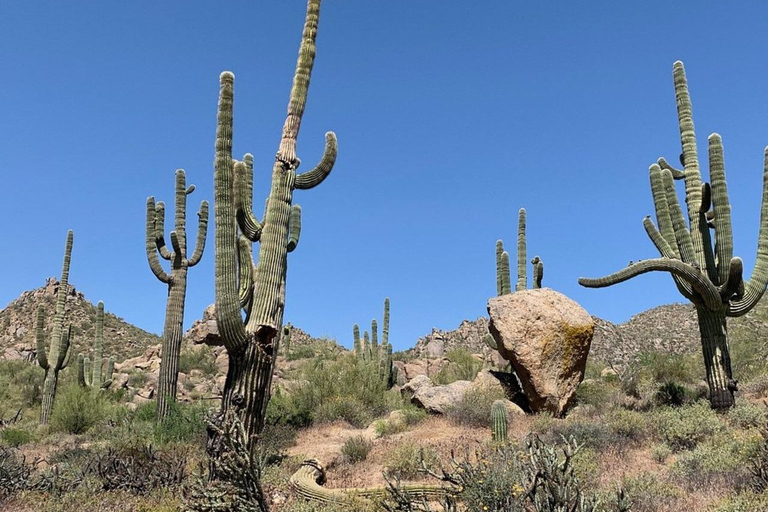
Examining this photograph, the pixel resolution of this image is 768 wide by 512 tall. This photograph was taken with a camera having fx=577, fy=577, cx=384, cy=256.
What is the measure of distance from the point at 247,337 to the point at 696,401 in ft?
32.6

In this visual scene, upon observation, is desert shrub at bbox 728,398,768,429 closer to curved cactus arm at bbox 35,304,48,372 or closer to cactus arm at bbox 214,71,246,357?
cactus arm at bbox 214,71,246,357

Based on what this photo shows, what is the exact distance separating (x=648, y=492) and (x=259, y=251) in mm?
5875

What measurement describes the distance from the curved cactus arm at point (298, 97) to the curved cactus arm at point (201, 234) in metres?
6.15

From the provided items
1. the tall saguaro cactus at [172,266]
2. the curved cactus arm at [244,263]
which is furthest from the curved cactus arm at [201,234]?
the curved cactus arm at [244,263]

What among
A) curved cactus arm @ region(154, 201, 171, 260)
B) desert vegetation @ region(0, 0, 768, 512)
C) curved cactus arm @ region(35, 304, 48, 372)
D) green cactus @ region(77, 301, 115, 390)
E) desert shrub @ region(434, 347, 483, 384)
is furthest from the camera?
desert shrub @ region(434, 347, 483, 384)

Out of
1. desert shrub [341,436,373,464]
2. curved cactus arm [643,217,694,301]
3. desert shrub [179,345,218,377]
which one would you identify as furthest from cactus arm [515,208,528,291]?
desert shrub [179,345,218,377]

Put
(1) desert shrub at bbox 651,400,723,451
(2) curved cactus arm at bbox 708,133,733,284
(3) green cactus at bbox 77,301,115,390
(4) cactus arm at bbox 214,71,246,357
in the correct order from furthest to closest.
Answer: (3) green cactus at bbox 77,301,115,390
(2) curved cactus arm at bbox 708,133,733,284
(1) desert shrub at bbox 651,400,723,451
(4) cactus arm at bbox 214,71,246,357

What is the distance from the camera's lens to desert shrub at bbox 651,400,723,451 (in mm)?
9781

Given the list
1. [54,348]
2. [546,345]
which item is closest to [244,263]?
[546,345]

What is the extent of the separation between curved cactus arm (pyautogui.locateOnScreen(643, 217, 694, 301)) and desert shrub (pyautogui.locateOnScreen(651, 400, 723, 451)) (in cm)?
234

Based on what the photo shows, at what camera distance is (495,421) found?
10.9 metres

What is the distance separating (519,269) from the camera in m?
17.5

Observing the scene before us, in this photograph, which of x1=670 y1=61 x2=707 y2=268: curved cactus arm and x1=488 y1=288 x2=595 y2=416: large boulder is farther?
x1=488 y1=288 x2=595 y2=416: large boulder

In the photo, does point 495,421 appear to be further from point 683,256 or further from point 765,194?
point 765,194
